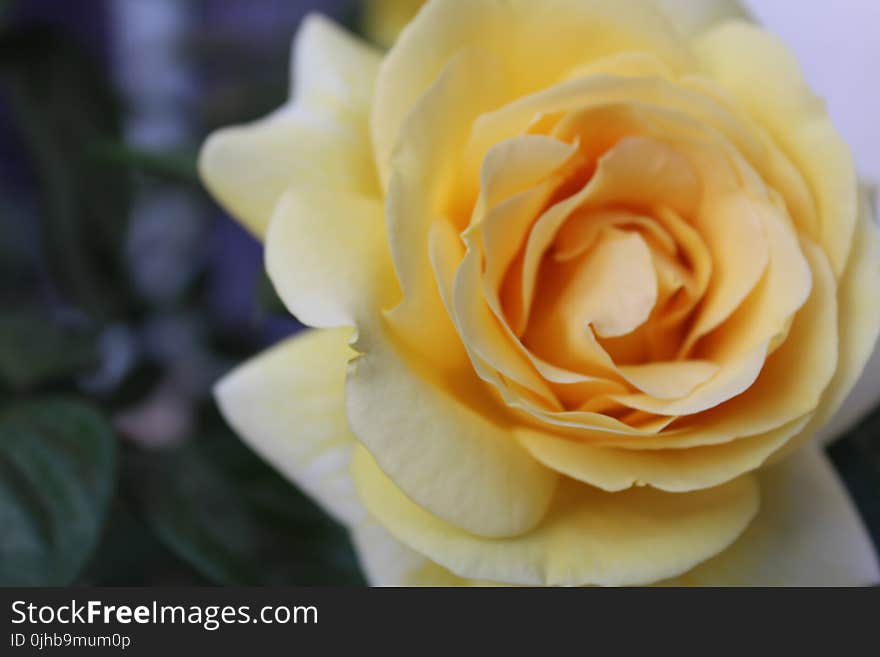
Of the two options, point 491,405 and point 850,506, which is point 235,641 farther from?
point 850,506

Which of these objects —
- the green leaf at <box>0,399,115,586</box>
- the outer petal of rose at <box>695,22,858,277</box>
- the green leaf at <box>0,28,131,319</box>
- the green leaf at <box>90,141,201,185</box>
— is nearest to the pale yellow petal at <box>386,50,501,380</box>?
the outer petal of rose at <box>695,22,858,277</box>

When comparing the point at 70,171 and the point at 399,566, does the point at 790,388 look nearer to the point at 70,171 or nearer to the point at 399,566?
the point at 399,566

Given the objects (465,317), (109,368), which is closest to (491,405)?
(465,317)

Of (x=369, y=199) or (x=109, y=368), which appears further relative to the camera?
(x=109, y=368)

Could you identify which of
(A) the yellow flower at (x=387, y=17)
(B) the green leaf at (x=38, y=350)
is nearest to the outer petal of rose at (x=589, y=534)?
(B) the green leaf at (x=38, y=350)

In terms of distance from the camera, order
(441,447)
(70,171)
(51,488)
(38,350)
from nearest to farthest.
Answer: (441,447) < (51,488) < (38,350) < (70,171)

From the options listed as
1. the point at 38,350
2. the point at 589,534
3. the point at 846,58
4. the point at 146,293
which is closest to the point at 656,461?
the point at 589,534
